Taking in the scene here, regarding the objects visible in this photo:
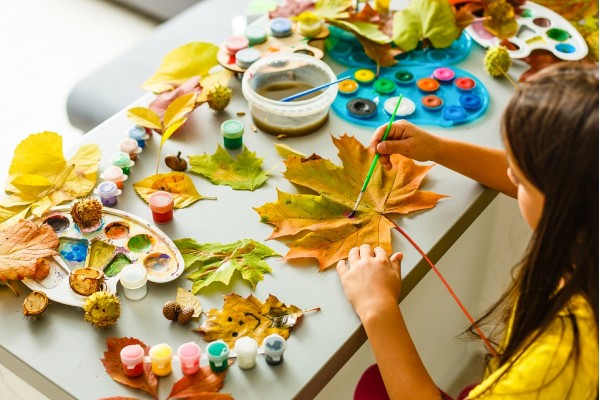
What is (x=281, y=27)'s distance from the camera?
158cm

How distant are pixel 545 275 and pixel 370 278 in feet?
0.78

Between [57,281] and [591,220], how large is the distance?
0.71m

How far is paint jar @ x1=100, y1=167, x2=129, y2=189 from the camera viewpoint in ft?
4.13

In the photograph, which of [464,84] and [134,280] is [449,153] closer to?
[464,84]

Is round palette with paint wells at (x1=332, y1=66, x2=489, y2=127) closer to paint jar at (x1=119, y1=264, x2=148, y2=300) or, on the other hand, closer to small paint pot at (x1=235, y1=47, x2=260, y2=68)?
small paint pot at (x1=235, y1=47, x2=260, y2=68)

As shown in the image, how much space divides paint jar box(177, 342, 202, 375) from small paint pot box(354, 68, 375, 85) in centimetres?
68

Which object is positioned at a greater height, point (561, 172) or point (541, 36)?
point (561, 172)

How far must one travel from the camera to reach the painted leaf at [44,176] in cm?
123

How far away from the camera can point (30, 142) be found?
1.28m

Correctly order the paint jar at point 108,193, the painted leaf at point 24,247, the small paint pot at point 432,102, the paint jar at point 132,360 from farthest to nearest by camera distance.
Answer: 1. the small paint pot at point 432,102
2. the paint jar at point 108,193
3. the painted leaf at point 24,247
4. the paint jar at point 132,360

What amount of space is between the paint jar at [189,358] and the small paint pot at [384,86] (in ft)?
2.18

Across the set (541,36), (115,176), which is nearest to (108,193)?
(115,176)

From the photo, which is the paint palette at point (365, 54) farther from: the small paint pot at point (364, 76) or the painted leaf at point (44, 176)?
the painted leaf at point (44, 176)

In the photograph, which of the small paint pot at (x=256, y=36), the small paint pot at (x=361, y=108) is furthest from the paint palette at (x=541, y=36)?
the small paint pot at (x=256, y=36)
